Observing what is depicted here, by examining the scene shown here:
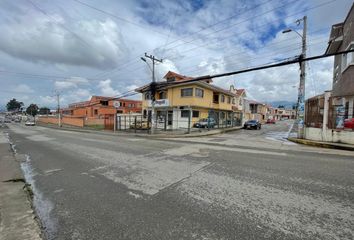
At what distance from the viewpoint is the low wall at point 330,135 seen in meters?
12.3

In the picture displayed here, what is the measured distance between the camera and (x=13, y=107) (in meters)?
133

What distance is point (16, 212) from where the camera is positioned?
3744 millimetres

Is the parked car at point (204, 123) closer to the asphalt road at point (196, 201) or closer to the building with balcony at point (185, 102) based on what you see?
the building with balcony at point (185, 102)

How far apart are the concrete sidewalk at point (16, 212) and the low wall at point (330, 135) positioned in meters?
15.7

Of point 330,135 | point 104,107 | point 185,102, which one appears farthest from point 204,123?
point 104,107

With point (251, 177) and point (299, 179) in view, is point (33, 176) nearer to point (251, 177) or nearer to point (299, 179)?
point (251, 177)

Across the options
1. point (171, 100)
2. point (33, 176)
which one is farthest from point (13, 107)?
point (33, 176)

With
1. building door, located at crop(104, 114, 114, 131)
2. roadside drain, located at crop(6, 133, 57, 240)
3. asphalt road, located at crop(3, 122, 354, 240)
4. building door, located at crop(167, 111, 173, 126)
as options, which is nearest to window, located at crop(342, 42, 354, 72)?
asphalt road, located at crop(3, 122, 354, 240)

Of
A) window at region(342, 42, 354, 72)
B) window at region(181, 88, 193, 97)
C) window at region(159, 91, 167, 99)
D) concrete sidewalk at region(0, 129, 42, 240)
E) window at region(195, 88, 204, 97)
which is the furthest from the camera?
window at region(159, 91, 167, 99)

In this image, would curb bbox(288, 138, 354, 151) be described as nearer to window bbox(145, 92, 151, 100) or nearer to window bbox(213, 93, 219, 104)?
window bbox(213, 93, 219, 104)

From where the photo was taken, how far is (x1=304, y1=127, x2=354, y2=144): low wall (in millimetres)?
12307

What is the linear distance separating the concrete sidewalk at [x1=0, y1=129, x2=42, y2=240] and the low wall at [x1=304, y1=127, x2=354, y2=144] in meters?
15.7

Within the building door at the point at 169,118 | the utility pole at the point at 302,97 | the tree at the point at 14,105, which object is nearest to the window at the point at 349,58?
the utility pole at the point at 302,97

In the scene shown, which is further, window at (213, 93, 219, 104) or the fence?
window at (213, 93, 219, 104)
